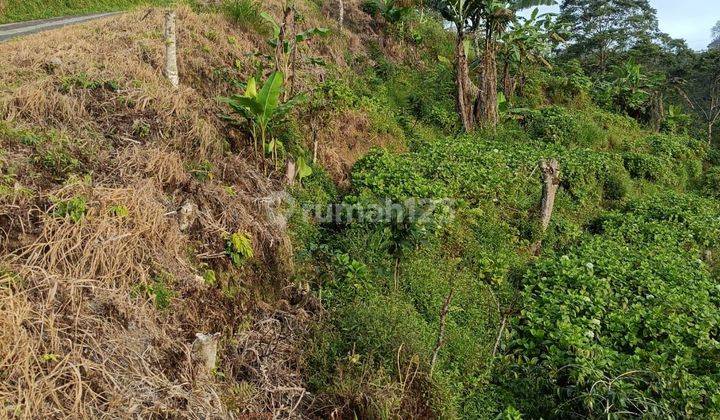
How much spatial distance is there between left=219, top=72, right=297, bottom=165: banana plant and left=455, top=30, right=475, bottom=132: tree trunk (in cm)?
544

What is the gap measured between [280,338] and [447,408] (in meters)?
1.49

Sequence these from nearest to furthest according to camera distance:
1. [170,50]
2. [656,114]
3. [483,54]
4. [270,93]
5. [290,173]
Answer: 1. [270,93]
2. [170,50]
3. [290,173]
4. [483,54]
5. [656,114]

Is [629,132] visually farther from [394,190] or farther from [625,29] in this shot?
[625,29]

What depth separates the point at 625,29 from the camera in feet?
71.8

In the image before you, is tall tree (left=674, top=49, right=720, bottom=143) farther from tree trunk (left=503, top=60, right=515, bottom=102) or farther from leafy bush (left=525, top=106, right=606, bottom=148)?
tree trunk (left=503, top=60, right=515, bottom=102)

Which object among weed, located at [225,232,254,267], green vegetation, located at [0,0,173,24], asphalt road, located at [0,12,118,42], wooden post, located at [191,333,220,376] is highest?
green vegetation, located at [0,0,173,24]

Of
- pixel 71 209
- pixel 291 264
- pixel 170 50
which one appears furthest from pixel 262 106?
pixel 71 209

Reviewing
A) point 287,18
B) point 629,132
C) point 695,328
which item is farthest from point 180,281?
point 629,132

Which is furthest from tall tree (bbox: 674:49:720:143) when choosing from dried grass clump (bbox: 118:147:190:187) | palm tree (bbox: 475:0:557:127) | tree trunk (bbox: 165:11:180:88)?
dried grass clump (bbox: 118:147:190:187)

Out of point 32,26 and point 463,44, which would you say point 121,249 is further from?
point 32,26

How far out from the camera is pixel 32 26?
988 centimetres

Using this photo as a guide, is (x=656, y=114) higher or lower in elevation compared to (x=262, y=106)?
higher

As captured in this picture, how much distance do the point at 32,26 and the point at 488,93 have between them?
32.5ft

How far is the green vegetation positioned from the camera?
10.9 m
